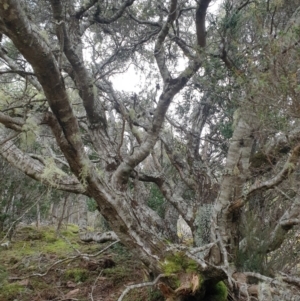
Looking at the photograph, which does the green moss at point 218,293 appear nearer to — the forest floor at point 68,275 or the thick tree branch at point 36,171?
the forest floor at point 68,275

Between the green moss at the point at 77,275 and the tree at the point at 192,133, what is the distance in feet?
4.49

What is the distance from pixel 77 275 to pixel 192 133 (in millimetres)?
3151

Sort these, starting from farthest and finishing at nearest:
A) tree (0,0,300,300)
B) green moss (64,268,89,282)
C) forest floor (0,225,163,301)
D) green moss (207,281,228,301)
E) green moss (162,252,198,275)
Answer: green moss (64,268,89,282)
forest floor (0,225,163,301)
green moss (207,281,228,301)
green moss (162,252,198,275)
tree (0,0,300,300)

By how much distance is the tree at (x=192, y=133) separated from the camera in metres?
2.90

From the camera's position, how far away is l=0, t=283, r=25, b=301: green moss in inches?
158

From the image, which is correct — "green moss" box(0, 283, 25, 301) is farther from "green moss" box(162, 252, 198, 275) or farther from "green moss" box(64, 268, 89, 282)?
"green moss" box(162, 252, 198, 275)

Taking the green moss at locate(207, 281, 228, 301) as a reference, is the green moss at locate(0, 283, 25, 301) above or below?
below

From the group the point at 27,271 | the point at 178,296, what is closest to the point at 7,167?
the point at 27,271

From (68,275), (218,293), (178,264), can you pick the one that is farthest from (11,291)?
(218,293)

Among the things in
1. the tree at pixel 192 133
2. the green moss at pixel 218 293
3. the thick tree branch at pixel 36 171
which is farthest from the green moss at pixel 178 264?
the thick tree branch at pixel 36 171

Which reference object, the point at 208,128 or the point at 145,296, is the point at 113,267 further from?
the point at 208,128

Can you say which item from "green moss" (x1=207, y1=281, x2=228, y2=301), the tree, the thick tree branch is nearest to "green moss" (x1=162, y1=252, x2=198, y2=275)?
the tree

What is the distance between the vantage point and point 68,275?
496 cm

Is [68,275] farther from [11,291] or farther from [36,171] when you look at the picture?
[36,171]
